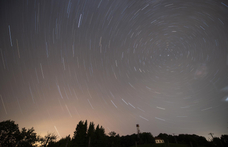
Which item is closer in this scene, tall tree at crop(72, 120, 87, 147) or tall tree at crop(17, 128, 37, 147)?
tall tree at crop(17, 128, 37, 147)

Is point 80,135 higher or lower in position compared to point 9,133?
lower

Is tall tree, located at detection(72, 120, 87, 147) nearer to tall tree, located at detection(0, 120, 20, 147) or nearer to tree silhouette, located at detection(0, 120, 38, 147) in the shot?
tree silhouette, located at detection(0, 120, 38, 147)

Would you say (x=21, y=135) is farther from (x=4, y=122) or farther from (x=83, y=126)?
(x=83, y=126)

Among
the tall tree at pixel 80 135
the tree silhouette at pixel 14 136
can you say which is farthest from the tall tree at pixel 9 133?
the tall tree at pixel 80 135

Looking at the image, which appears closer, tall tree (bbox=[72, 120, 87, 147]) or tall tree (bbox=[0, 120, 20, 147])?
tall tree (bbox=[0, 120, 20, 147])

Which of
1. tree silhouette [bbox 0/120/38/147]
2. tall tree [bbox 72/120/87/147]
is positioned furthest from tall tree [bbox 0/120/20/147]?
tall tree [bbox 72/120/87/147]

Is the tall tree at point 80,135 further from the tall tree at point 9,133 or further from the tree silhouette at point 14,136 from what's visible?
the tall tree at point 9,133

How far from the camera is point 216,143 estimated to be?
61531mm

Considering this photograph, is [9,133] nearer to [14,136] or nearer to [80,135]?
[14,136]

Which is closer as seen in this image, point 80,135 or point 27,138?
point 27,138

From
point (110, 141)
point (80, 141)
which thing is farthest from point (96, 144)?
point (110, 141)

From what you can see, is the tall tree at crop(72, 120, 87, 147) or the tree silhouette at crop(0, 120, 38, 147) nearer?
the tree silhouette at crop(0, 120, 38, 147)

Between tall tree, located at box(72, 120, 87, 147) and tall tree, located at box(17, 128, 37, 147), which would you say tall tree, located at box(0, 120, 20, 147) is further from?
tall tree, located at box(72, 120, 87, 147)

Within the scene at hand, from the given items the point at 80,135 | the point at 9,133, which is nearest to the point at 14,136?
the point at 9,133
